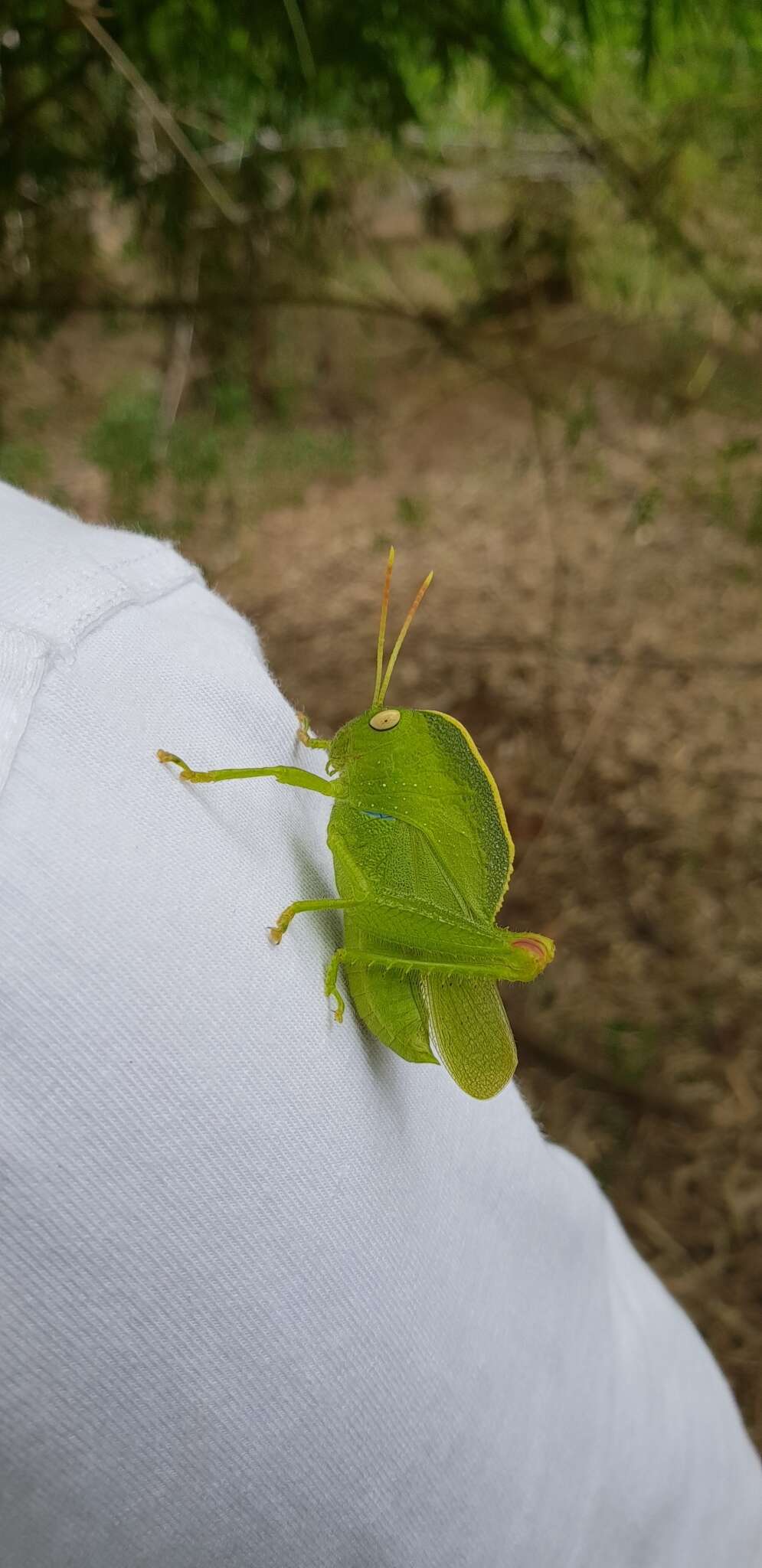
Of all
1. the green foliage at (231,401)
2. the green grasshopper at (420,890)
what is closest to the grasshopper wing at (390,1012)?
the green grasshopper at (420,890)

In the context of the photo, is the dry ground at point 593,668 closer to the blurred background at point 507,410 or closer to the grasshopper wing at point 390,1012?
the blurred background at point 507,410

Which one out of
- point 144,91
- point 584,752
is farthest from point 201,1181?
point 584,752

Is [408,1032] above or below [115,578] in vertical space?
below

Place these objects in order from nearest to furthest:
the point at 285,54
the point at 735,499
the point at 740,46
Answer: the point at 285,54 → the point at 740,46 → the point at 735,499

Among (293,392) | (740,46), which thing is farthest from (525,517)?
(740,46)

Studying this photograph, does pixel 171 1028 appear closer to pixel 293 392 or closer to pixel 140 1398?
pixel 140 1398

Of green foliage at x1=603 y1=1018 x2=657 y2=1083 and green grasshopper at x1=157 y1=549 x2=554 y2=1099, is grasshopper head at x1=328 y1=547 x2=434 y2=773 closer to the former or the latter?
green grasshopper at x1=157 y1=549 x2=554 y2=1099
